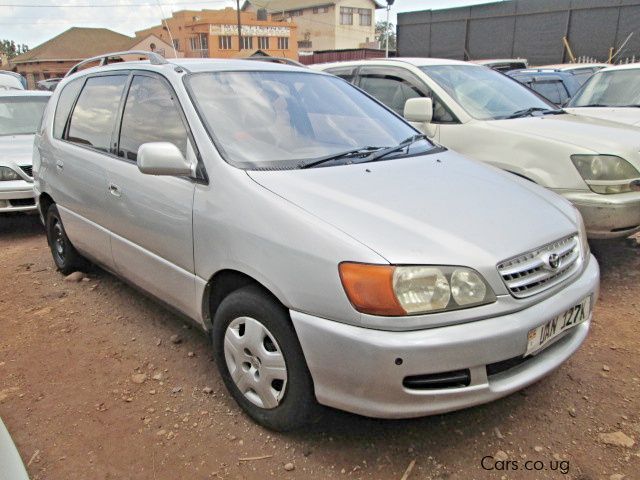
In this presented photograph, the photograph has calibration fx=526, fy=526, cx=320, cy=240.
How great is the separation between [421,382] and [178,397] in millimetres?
1401

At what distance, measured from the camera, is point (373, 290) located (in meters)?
1.92

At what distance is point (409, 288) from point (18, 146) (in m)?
6.02

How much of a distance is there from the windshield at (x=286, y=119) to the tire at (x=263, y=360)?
26.7 inches

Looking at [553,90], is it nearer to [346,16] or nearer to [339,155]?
[339,155]

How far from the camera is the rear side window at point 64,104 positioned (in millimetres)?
4082

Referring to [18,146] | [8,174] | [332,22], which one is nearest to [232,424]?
[8,174]

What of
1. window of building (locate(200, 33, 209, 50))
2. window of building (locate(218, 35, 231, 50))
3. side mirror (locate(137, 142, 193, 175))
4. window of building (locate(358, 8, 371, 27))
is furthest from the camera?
window of building (locate(358, 8, 371, 27))

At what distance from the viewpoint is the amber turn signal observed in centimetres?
192

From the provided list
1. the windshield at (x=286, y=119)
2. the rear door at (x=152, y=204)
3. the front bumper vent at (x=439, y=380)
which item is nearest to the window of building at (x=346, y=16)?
the windshield at (x=286, y=119)

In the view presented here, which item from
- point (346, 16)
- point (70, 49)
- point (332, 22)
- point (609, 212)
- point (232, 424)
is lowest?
point (232, 424)

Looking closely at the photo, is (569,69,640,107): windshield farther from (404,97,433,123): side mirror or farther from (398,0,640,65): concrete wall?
(398,0,640,65): concrete wall

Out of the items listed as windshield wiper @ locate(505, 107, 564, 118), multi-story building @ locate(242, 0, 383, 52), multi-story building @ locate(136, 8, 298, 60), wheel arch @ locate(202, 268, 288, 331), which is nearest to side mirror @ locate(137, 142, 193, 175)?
wheel arch @ locate(202, 268, 288, 331)

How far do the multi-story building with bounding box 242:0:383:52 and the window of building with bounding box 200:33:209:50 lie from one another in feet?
57.0

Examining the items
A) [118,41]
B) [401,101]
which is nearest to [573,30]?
[401,101]
